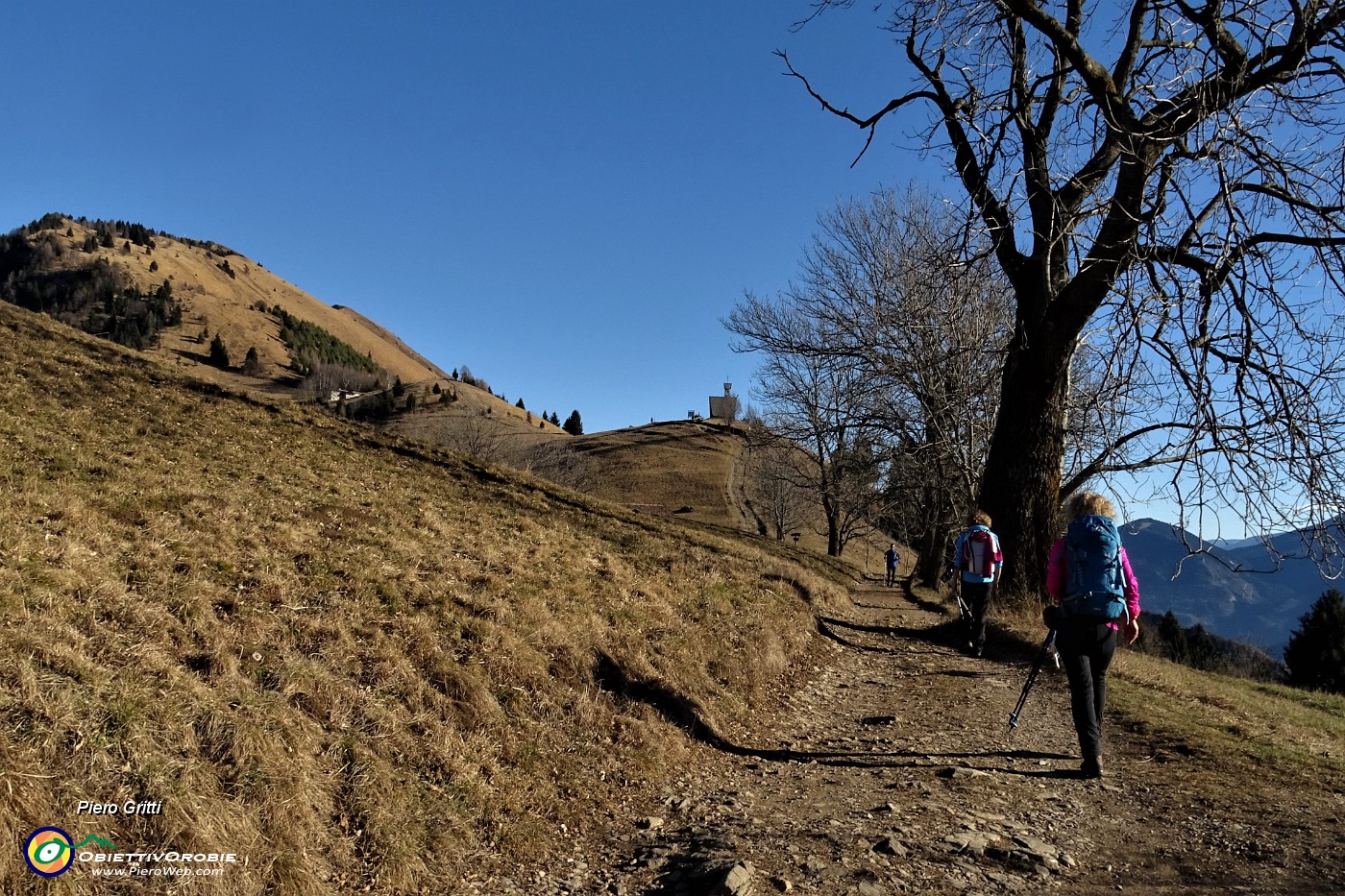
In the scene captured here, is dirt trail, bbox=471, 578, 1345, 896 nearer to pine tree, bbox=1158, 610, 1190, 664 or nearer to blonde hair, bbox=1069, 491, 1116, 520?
blonde hair, bbox=1069, 491, 1116, 520

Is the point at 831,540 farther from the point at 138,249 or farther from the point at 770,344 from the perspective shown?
the point at 138,249

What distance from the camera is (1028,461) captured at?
10.7 metres

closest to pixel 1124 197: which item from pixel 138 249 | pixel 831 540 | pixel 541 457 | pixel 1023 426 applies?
pixel 1023 426

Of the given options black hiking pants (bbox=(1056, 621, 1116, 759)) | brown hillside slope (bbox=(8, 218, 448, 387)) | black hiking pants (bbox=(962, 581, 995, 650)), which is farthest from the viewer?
brown hillside slope (bbox=(8, 218, 448, 387))

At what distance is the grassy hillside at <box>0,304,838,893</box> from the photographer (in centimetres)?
356

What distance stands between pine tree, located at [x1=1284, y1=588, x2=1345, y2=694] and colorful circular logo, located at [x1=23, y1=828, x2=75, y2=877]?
4850 centimetres

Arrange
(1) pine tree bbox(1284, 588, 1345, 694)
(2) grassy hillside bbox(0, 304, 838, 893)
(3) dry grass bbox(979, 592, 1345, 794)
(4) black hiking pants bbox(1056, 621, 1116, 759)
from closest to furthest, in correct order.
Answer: (2) grassy hillside bbox(0, 304, 838, 893) < (3) dry grass bbox(979, 592, 1345, 794) < (4) black hiking pants bbox(1056, 621, 1116, 759) < (1) pine tree bbox(1284, 588, 1345, 694)

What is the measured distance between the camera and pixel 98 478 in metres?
7.43

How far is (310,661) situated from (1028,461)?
939cm

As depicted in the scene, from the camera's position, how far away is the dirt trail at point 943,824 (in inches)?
155

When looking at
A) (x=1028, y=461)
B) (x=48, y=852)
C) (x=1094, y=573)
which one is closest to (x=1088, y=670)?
(x=1094, y=573)

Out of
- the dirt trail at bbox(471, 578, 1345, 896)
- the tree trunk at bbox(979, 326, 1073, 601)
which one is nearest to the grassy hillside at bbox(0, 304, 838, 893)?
the dirt trail at bbox(471, 578, 1345, 896)

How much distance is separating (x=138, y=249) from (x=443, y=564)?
210 m

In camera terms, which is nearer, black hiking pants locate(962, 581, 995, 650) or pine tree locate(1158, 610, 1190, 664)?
black hiking pants locate(962, 581, 995, 650)
